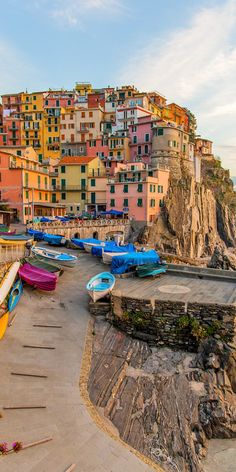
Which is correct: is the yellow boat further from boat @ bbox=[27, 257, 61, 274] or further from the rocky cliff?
the rocky cliff

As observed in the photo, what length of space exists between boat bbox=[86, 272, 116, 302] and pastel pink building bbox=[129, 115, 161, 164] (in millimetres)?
48369

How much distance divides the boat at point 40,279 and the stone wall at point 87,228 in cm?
1993

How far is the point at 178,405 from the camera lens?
1205cm

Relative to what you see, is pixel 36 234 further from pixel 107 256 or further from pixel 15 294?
pixel 15 294

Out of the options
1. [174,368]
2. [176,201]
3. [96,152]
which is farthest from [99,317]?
[96,152]

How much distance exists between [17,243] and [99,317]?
7691mm

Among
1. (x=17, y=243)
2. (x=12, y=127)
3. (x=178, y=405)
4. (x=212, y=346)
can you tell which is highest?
(x=12, y=127)

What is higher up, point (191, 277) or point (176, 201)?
point (176, 201)

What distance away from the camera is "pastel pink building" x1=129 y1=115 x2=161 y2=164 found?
64.4m

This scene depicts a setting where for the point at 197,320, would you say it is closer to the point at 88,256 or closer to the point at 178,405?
the point at 178,405

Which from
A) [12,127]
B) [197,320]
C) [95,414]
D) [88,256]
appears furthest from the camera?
[12,127]

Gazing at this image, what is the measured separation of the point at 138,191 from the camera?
174ft

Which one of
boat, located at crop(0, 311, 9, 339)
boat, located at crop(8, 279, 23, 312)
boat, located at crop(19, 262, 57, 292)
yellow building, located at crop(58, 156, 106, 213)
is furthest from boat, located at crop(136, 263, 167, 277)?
yellow building, located at crop(58, 156, 106, 213)

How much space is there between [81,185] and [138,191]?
37.7ft
